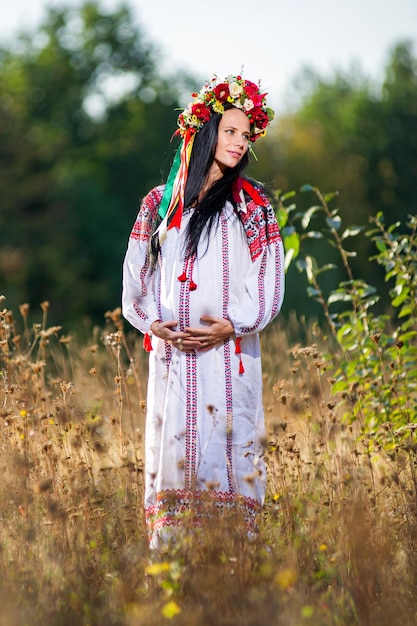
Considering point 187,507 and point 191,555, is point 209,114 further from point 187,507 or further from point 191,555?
point 191,555

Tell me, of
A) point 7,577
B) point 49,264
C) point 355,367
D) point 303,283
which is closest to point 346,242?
point 303,283

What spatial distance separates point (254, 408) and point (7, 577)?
4.01 ft

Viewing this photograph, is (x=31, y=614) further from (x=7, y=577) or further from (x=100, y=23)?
(x=100, y=23)

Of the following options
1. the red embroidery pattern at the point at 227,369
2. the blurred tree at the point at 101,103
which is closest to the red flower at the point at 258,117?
the red embroidery pattern at the point at 227,369

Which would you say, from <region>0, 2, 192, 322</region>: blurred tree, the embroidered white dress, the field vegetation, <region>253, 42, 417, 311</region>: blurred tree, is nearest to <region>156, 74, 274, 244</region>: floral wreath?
the embroidered white dress

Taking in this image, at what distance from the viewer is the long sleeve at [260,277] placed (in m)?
3.63

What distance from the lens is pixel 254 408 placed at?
12.2 ft

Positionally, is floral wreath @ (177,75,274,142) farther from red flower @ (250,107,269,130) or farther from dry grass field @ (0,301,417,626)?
dry grass field @ (0,301,417,626)

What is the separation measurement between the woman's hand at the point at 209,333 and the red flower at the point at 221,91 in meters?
0.98

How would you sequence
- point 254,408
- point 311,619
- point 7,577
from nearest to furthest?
point 311,619 < point 7,577 < point 254,408

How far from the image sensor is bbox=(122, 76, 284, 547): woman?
359 centimetres

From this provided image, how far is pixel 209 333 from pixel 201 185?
0.67 metres

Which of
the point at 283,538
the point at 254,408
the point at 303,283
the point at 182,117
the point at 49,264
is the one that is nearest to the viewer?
the point at 283,538

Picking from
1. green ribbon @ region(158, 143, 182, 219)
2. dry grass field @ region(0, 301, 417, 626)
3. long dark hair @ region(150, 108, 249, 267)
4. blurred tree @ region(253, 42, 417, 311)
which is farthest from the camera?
blurred tree @ region(253, 42, 417, 311)
